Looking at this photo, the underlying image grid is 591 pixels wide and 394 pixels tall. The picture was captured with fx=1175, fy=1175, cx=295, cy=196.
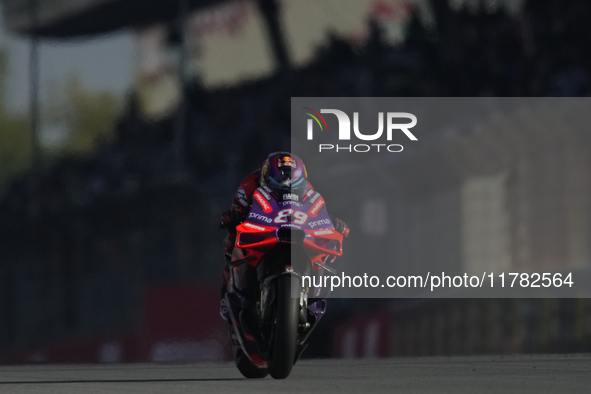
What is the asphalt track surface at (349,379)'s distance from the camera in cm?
667

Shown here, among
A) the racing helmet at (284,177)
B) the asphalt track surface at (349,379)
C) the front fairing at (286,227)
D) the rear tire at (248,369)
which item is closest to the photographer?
the asphalt track surface at (349,379)

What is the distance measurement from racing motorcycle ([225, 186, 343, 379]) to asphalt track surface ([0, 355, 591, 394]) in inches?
10.9

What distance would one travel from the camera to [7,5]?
1233 cm

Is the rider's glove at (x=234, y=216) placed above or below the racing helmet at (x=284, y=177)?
below

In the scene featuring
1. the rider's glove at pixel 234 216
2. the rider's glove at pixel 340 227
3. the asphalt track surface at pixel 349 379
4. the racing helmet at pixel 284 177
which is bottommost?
the asphalt track surface at pixel 349 379

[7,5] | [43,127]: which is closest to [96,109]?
[43,127]

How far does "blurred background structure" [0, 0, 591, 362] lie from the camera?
1170cm

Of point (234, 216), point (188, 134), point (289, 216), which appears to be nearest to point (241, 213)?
point (234, 216)

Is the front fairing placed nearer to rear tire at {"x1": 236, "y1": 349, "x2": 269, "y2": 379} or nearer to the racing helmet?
the racing helmet

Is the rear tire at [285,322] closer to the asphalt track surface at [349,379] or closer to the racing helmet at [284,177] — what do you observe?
the asphalt track surface at [349,379]

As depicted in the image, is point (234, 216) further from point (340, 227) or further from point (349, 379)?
point (349, 379)

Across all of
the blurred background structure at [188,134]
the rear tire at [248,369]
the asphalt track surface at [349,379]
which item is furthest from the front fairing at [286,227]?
the blurred background structure at [188,134]

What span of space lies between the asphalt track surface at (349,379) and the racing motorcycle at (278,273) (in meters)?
0.28

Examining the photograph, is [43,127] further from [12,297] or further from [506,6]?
[506,6]
